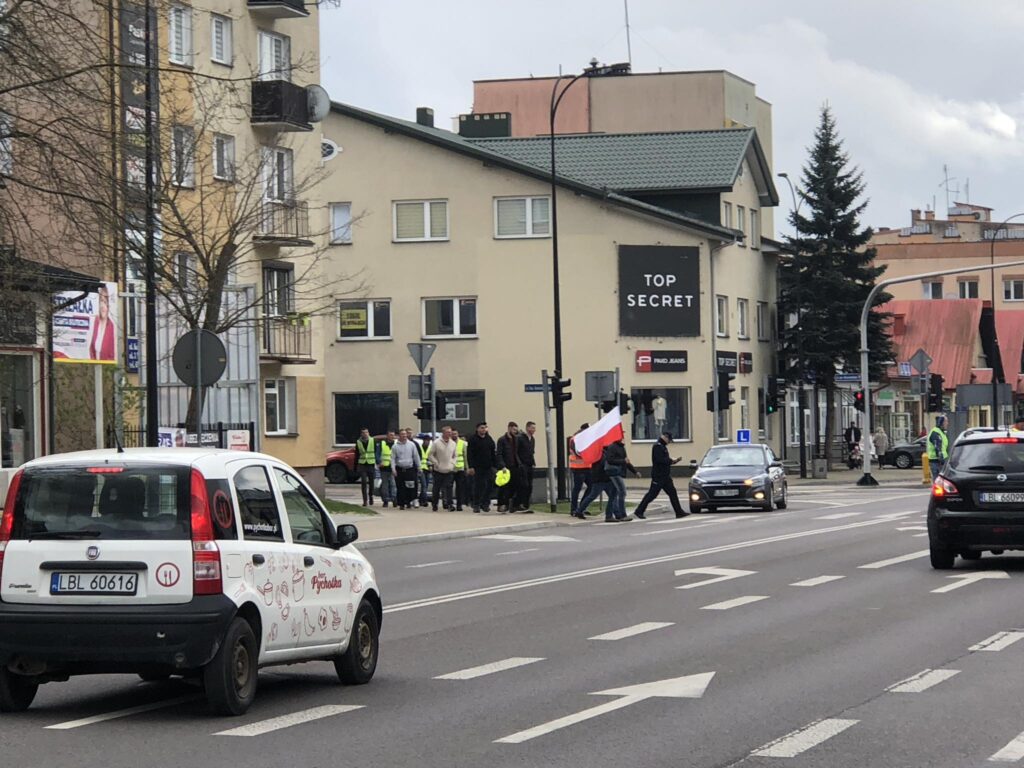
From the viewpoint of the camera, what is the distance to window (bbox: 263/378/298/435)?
47247mm

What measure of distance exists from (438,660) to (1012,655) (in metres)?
3.99

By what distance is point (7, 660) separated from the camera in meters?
9.95

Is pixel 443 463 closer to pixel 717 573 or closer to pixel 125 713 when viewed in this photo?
pixel 717 573

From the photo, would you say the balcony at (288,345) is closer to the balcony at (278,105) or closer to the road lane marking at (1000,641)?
the balcony at (278,105)

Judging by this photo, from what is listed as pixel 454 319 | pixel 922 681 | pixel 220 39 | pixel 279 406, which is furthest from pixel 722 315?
pixel 922 681

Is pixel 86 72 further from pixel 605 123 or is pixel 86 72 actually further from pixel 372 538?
pixel 605 123

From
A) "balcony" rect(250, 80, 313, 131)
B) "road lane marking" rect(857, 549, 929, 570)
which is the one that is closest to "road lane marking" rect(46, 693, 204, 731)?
"road lane marking" rect(857, 549, 929, 570)

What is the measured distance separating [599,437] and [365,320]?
91.8 feet

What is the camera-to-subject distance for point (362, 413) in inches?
2453

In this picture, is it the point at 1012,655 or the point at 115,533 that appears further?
the point at 1012,655

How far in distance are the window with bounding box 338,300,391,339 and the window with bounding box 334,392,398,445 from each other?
2.01m

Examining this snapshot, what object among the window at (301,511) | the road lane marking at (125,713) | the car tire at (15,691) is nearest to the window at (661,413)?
the window at (301,511)

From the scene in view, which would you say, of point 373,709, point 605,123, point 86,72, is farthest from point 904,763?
point 605,123

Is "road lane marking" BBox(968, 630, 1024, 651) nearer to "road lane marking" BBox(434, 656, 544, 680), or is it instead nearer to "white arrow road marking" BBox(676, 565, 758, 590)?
"road lane marking" BBox(434, 656, 544, 680)
